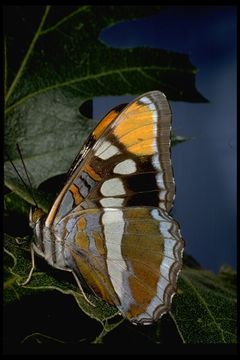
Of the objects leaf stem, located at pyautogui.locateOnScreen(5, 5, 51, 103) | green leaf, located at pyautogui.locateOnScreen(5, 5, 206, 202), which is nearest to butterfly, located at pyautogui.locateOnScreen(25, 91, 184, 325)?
green leaf, located at pyautogui.locateOnScreen(5, 5, 206, 202)

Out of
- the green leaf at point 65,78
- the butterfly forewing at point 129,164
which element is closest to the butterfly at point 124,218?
the butterfly forewing at point 129,164

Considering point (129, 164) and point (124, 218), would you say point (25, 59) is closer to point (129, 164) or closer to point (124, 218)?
point (129, 164)

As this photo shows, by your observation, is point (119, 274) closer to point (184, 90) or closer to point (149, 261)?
point (149, 261)

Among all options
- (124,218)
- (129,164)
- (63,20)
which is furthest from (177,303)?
(63,20)

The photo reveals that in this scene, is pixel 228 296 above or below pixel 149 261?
below

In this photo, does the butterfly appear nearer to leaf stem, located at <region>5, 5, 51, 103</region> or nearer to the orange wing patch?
the orange wing patch

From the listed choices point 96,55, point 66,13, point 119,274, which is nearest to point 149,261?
point 119,274

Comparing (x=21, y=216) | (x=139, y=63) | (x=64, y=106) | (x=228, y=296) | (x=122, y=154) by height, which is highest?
(x=139, y=63)
